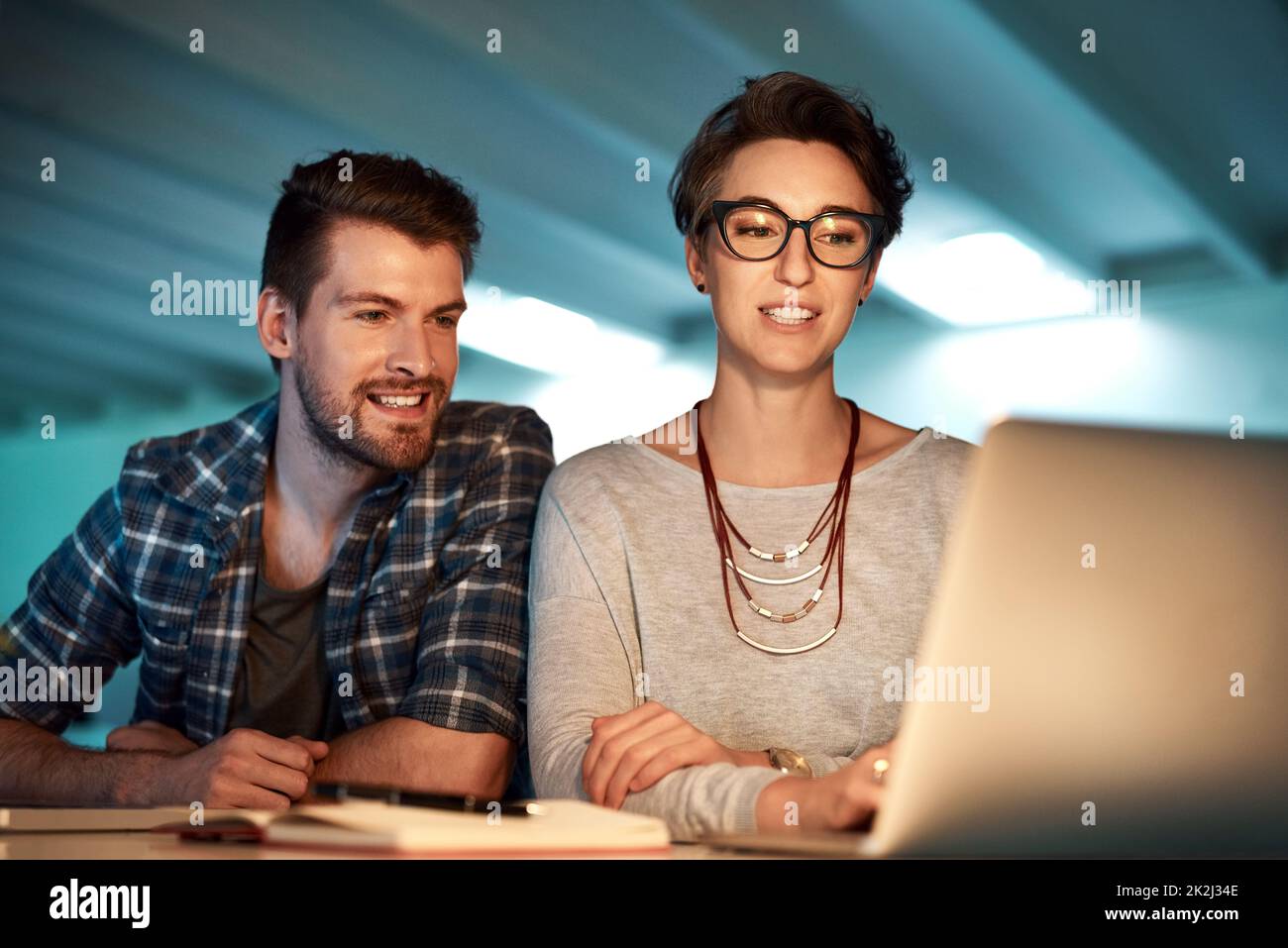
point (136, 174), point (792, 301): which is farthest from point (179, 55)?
point (792, 301)

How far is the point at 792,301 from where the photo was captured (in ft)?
4.49

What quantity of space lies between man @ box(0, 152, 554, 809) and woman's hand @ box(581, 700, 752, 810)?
50 cm

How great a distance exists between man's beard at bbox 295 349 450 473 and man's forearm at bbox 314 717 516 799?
0.40 meters

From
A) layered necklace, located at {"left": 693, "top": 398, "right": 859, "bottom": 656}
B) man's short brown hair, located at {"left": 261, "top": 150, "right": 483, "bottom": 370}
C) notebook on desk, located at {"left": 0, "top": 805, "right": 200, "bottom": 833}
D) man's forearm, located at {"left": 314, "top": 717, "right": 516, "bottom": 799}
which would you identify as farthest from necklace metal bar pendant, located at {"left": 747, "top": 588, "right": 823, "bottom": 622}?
man's short brown hair, located at {"left": 261, "top": 150, "right": 483, "bottom": 370}

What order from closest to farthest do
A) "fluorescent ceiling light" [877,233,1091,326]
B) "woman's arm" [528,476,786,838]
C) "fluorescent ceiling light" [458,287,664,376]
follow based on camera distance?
"woman's arm" [528,476,786,838] → "fluorescent ceiling light" [877,233,1091,326] → "fluorescent ceiling light" [458,287,664,376]

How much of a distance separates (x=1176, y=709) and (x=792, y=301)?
849mm

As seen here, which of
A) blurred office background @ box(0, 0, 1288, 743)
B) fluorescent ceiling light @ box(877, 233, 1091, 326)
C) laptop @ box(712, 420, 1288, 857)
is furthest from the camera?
fluorescent ceiling light @ box(877, 233, 1091, 326)

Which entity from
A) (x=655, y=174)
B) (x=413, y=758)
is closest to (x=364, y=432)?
(x=413, y=758)

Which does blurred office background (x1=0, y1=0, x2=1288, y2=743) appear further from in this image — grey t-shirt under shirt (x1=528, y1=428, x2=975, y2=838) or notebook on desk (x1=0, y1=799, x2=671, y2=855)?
notebook on desk (x1=0, y1=799, x2=671, y2=855)

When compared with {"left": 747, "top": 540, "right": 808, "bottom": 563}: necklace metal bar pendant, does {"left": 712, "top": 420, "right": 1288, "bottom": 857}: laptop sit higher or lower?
lower

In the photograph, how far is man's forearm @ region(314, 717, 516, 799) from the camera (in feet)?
4.75

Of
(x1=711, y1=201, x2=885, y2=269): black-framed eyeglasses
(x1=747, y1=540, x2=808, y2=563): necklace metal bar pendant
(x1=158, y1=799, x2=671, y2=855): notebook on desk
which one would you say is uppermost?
(x1=711, y1=201, x2=885, y2=269): black-framed eyeglasses

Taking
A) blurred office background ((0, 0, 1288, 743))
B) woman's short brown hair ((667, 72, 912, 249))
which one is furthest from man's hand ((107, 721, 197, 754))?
blurred office background ((0, 0, 1288, 743))

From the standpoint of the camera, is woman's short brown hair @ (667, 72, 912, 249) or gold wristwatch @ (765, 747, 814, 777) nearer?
gold wristwatch @ (765, 747, 814, 777)
